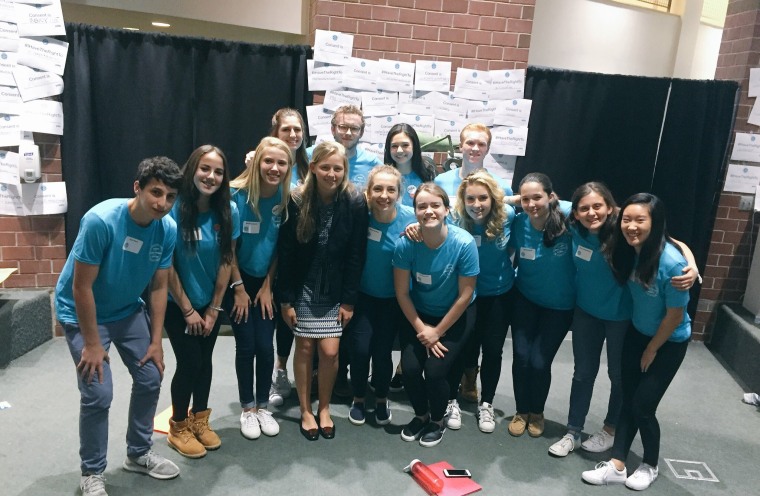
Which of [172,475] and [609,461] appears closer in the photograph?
[172,475]

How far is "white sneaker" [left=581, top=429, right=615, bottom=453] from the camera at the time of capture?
2.90 metres

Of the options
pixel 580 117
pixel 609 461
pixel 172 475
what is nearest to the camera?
pixel 172 475

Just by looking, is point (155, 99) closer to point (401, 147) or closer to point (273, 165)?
point (273, 165)

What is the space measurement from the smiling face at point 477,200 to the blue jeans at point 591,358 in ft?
2.20

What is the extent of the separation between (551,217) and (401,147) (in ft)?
2.96

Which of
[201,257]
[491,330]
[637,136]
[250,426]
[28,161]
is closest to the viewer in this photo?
[201,257]

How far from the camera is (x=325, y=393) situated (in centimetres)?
295

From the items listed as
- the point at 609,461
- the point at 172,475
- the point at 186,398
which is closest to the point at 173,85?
the point at 186,398

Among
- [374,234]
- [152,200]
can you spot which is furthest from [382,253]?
[152,200]

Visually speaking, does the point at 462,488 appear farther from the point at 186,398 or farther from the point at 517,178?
the point at 517,178

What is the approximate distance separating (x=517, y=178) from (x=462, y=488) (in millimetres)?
2411

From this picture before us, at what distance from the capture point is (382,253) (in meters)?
2.84

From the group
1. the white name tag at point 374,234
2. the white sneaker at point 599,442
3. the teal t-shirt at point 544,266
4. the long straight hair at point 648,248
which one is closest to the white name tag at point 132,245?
the white name tag at point 374,234

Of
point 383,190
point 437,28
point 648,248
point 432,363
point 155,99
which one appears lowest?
point 432,363
